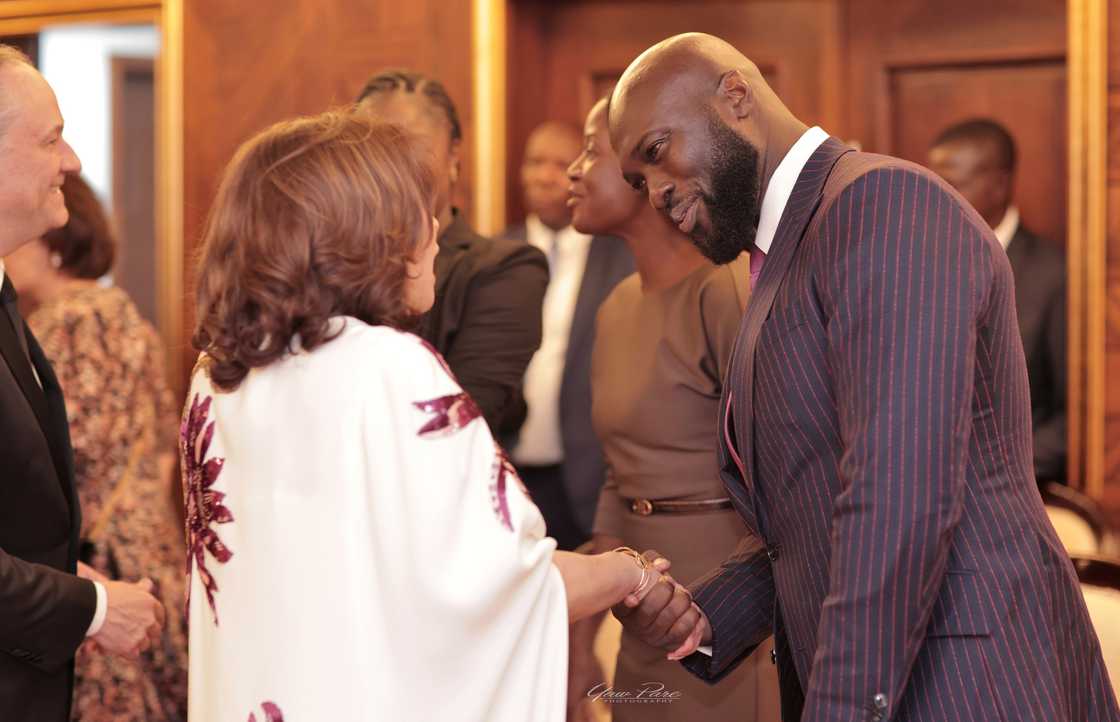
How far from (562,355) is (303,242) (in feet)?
9.88

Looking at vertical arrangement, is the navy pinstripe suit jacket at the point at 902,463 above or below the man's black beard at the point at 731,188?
below

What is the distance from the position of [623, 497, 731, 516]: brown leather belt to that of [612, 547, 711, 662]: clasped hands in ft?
1.72

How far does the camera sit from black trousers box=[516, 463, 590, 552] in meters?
4.39

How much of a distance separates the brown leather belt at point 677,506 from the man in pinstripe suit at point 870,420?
700mm

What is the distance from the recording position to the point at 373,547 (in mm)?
1656

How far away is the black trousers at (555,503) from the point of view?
4387mm

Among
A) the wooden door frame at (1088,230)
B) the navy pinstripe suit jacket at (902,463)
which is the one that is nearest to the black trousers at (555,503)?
the wooden door frame at (1088,230)

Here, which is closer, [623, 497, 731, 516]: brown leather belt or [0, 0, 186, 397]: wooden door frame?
[623, 497, 731, 516]: brown leather belt

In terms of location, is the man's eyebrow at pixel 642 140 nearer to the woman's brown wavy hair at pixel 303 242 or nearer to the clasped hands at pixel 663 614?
the woman's brown wavy hair at pixel 303 242

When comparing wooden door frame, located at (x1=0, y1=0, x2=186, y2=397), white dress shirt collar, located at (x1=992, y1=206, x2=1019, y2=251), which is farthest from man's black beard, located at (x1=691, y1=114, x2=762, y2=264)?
wooden door frame, located at (x1=0, y1=0, x2=186, y2=397)

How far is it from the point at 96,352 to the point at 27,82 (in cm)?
132

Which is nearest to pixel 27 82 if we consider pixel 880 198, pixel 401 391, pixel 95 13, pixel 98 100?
pixel 401 391

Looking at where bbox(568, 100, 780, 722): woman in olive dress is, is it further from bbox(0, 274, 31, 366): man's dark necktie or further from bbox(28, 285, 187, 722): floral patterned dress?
bbox(28, 285, 187, 722): floral patterned dress

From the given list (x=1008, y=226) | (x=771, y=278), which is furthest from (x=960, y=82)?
(x=771, y=278)
